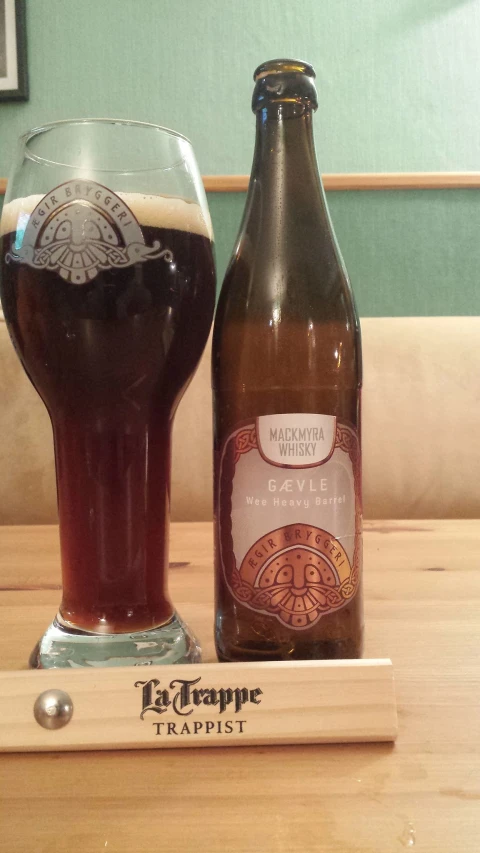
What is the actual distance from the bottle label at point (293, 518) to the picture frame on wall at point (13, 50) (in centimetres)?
177

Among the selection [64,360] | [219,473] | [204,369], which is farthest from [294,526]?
[204,369]

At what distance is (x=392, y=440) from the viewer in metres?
1.58

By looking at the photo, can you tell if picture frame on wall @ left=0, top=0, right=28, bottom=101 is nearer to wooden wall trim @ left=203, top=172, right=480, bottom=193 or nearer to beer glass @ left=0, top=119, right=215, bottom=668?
wooden wall trim @ left=203, top=172, right=480, bottom=193

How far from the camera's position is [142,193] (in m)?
0.49

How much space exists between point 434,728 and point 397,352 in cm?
126

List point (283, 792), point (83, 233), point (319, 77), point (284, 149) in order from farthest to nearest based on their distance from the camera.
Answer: point (319, 77) → point (284, 149) → point (83, 233) → point (283, 792)

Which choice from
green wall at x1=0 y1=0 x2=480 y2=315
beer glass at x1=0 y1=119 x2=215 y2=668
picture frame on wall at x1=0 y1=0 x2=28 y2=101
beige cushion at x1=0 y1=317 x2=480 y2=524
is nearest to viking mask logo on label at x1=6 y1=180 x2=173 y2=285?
beer glass at x1=0 y1=119 x2=215 y2=668

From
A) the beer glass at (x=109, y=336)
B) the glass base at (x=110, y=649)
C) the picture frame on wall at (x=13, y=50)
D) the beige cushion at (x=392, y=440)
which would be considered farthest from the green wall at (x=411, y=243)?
the glass base at (x=110, y=649)

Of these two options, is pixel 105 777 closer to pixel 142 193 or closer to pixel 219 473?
pixel 219 473

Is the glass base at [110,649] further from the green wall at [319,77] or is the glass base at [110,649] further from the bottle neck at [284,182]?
the green wall at [319,77]

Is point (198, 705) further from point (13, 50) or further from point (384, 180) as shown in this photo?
point (13, 50)

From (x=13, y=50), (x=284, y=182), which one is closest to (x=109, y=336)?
(x=284, y=182)

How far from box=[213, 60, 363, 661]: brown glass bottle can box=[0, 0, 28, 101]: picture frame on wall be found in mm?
1517

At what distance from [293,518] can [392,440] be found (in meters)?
1.13
